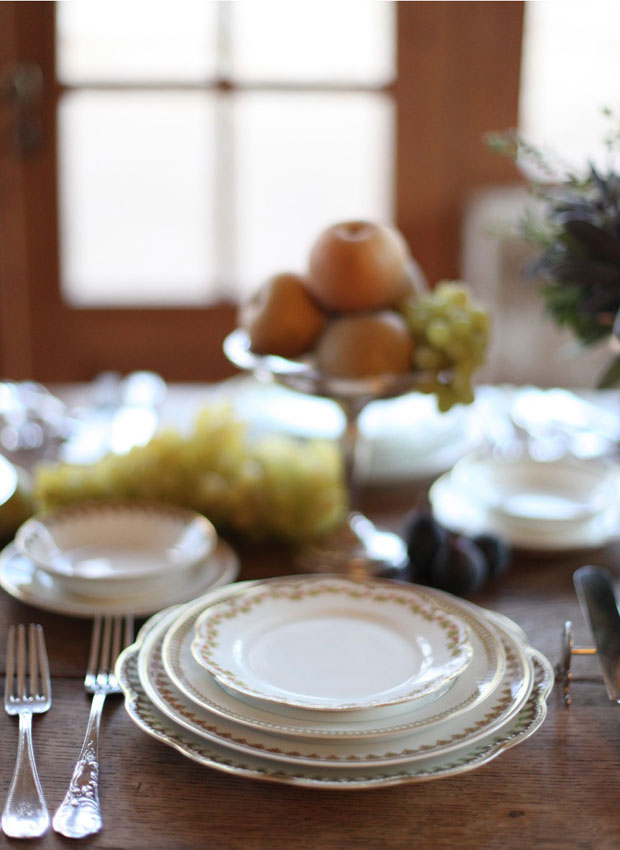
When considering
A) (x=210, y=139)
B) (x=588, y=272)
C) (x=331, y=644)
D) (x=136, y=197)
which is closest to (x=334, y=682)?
(x=331, y=644)

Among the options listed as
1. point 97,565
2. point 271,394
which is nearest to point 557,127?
point 271,394

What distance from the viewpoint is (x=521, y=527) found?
0.98 m

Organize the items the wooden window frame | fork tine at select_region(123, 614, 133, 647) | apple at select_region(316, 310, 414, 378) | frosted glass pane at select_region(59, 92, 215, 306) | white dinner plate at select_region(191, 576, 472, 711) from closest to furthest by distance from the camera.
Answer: white dinner plate at select_region(191, 576, 472, 711)
fork tine at select_region(123, 614, 133, 647)
apple at select_region(316, 310, 414, 378)
the wooden window frame
frosted glass pane at select_region(59, 92, 215, 306)

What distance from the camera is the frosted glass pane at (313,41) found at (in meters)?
2.52

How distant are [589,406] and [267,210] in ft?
4.81

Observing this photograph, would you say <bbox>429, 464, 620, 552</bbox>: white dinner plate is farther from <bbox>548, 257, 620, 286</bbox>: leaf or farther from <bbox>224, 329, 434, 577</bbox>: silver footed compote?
<bbox>548, 257, 620, 286</bbox>: leaf

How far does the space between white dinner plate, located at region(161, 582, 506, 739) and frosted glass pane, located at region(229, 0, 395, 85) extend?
6.98ft

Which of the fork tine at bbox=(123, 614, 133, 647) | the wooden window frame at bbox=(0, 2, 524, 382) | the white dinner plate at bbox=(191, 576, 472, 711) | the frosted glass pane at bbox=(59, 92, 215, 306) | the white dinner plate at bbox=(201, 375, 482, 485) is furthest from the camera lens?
the frosted glass pane at bbox=(59, 92, 215, 306)

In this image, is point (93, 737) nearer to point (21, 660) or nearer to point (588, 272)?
point (21, 660)

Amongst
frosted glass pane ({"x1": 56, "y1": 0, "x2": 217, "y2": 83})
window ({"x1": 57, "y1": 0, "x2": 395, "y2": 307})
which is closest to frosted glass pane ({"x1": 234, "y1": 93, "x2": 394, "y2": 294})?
window ({"x1": 57, "y1": 0, "x2": 395, "y2": 307})

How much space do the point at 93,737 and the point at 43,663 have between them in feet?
0.37

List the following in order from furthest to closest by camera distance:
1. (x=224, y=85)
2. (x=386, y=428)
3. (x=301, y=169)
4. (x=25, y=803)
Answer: (x=301, y=169) < (x=224, y=85) < (x=386, y=428) < (x=25, y=803)

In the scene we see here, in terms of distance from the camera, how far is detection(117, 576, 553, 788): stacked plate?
590 millimetres

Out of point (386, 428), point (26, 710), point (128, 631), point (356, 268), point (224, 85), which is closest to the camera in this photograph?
point (26, 710)
